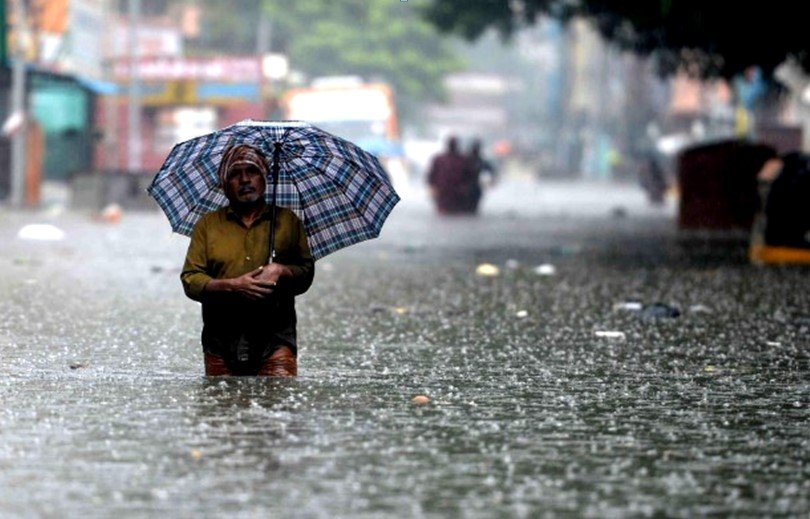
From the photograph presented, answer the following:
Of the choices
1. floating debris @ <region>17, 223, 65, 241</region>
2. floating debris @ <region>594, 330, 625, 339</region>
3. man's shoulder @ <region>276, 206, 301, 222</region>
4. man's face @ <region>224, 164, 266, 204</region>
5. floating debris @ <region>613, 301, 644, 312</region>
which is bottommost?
floating debris @ <region>17, 223, 65, 241</region>

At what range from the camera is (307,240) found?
33.9ft

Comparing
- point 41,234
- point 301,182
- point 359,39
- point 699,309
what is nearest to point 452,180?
point 41,234

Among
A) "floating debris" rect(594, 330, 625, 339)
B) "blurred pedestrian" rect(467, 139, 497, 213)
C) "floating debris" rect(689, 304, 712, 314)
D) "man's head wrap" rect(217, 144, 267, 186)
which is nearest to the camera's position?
"man's head wrap" rect(217, 144, 267, 186)

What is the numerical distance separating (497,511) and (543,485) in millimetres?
588

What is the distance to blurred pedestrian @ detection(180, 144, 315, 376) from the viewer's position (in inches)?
390

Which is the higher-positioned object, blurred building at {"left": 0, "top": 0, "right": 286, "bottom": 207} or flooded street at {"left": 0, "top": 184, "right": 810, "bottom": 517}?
blurred building at {"left": 0, "top": 0, "right": 286, "bottom": 207}

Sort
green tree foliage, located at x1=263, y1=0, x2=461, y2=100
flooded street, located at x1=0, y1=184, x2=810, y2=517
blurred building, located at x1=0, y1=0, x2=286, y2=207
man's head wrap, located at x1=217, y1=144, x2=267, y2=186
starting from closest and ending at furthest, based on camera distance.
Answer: flooded street, located at x1=0, y1=184, x2=810, y2=517 → man's head wrap, located at x1=217, y1=144, x2=267, y2=186 → blurred building, located at x1=0, y1=0, x2=286, y2=207 → green tree foliage, located at x1=263, y1=0, x2=461, y2=100

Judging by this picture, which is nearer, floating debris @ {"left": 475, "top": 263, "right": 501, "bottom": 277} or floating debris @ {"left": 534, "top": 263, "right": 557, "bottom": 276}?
floating debris @ {"left": 475, "top": 263, "right": 501, "bottom": 277}

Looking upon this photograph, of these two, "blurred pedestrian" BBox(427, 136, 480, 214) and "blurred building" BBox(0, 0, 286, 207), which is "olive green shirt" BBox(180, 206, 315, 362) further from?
"blurred pedestrian" BBox(427, 136, 480, 214)

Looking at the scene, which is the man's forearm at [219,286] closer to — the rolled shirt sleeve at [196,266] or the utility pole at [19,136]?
the rolled shirt sleeve at [196,266]

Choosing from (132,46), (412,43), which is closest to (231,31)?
(412,43)

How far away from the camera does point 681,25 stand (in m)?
32.1

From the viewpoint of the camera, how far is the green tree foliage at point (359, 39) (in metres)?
104

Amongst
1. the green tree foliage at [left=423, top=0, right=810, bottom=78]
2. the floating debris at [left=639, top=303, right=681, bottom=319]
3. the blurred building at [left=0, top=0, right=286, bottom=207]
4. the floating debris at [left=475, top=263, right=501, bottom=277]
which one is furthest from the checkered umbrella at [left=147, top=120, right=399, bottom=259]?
the blurred building at [left=0, top=0, right=286, bottom=207]
